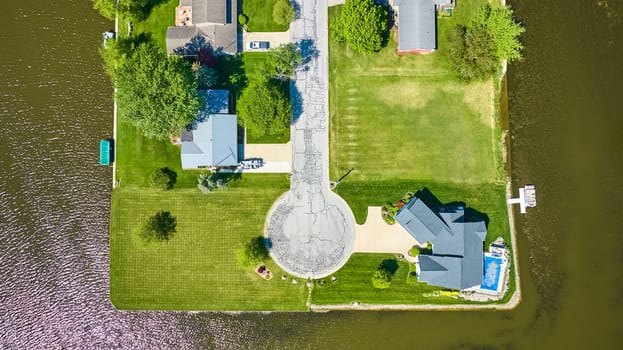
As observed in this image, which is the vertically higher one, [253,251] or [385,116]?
[385,116]

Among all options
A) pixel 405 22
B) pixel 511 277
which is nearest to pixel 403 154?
pixel 405 22

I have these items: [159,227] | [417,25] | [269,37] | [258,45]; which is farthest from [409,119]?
[159,227]

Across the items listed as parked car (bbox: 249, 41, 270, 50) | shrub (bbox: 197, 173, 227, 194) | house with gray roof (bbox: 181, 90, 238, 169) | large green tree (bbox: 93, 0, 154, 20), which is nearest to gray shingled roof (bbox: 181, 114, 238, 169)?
house with gray roof (bbox: 181, 90, 238, 169)

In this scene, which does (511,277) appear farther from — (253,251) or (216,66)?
(216,66)

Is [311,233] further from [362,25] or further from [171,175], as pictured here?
[362,25]

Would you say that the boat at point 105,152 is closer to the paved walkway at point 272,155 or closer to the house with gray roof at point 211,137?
the house with gray roof at point 211,137

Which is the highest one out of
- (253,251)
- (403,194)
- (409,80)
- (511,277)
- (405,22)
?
(405,22)

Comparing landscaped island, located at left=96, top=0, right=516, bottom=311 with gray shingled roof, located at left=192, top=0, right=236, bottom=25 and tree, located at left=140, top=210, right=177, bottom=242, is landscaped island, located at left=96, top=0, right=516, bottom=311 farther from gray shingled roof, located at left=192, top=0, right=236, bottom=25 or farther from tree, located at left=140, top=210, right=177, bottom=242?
gray shingled roof, located at left=192, top=0, right=236, bottom=25
